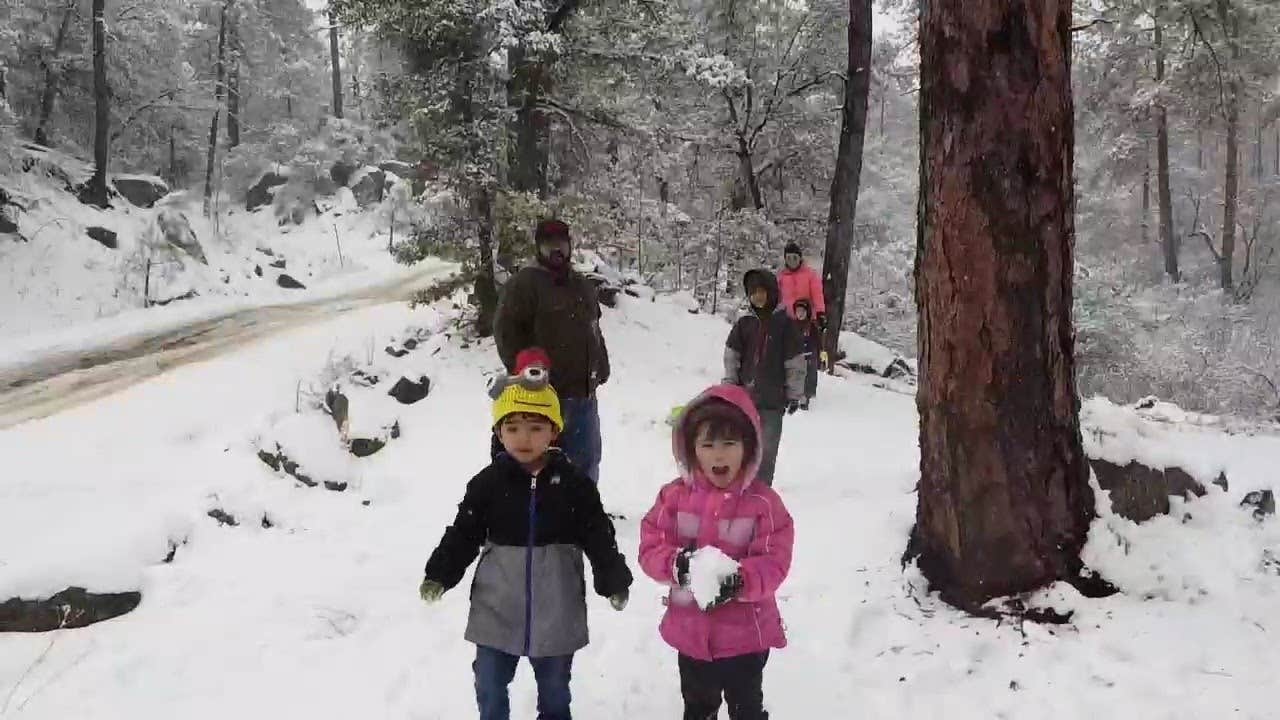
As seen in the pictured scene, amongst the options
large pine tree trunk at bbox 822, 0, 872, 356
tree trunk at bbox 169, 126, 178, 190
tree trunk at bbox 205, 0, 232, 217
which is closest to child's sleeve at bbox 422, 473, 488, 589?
large pine tree trunk at bbox 822, 0, 872, 356

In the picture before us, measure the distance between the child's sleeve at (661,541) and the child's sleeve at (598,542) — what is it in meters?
0.11

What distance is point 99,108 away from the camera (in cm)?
2261

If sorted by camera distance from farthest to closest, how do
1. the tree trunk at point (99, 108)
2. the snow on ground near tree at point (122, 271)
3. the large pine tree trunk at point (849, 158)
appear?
the tree trunk at point (99, 108) → the snow on ground near tree at point (122, 271) → the large pine tree trunk at point (849, 158)

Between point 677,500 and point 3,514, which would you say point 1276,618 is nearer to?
point 677,500

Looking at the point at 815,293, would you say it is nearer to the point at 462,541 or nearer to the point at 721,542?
the point at 721,542

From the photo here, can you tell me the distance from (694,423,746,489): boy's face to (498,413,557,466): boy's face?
2.00 feet

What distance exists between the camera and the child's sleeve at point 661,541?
118 inches

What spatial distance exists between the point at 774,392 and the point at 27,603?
4.75 m

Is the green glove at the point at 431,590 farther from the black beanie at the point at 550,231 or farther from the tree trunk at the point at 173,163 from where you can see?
the tree trunk at the point at 173,163

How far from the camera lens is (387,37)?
1208 cm

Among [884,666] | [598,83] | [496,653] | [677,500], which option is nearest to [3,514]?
[496,653]

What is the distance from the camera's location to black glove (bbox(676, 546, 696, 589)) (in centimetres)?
291

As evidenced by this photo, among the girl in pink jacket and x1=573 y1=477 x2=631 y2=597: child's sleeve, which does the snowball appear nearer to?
the girl in pink jacket

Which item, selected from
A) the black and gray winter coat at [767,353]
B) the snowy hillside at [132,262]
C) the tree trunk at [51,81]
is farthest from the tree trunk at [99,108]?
the black and gray winter coat at [767,353]
